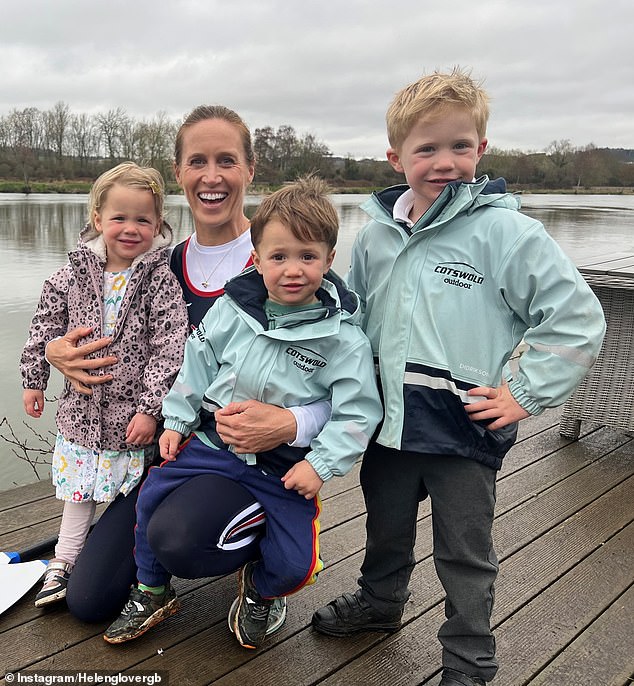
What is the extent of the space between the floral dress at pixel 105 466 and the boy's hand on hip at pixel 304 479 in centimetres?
62

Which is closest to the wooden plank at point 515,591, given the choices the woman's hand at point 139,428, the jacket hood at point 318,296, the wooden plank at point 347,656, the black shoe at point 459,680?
the wooden plank at point 347,656

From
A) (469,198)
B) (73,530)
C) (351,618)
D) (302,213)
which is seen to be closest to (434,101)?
(469,198)

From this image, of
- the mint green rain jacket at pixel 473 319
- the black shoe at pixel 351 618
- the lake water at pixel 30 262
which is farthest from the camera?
the lake water at pixel 30 262

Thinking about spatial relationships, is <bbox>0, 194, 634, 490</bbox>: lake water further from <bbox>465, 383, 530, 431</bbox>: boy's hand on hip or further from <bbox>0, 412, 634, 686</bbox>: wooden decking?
<bbox>0, 412, 634, 686</bbox>: wooden decking

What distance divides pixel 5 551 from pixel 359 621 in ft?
3.99

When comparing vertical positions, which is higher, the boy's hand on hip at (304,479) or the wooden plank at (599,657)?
the boy's hand on hip at (304,479)

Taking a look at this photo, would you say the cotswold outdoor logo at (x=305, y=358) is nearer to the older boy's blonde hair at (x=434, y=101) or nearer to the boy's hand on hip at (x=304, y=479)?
the boy's hand on hip at (x=304, y=479)

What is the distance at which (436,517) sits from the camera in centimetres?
180

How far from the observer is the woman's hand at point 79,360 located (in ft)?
6.88

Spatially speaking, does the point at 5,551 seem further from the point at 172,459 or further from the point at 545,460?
the point at 545,460

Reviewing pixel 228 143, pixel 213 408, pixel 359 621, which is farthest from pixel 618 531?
pixel 228 143

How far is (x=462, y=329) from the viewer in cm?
168

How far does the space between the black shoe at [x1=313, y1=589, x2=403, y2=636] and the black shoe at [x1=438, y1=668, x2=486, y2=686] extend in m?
0.28

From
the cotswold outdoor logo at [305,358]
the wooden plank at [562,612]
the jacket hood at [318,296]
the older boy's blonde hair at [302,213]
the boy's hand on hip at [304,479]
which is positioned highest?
the older boy's blonde hair at [302,213]
